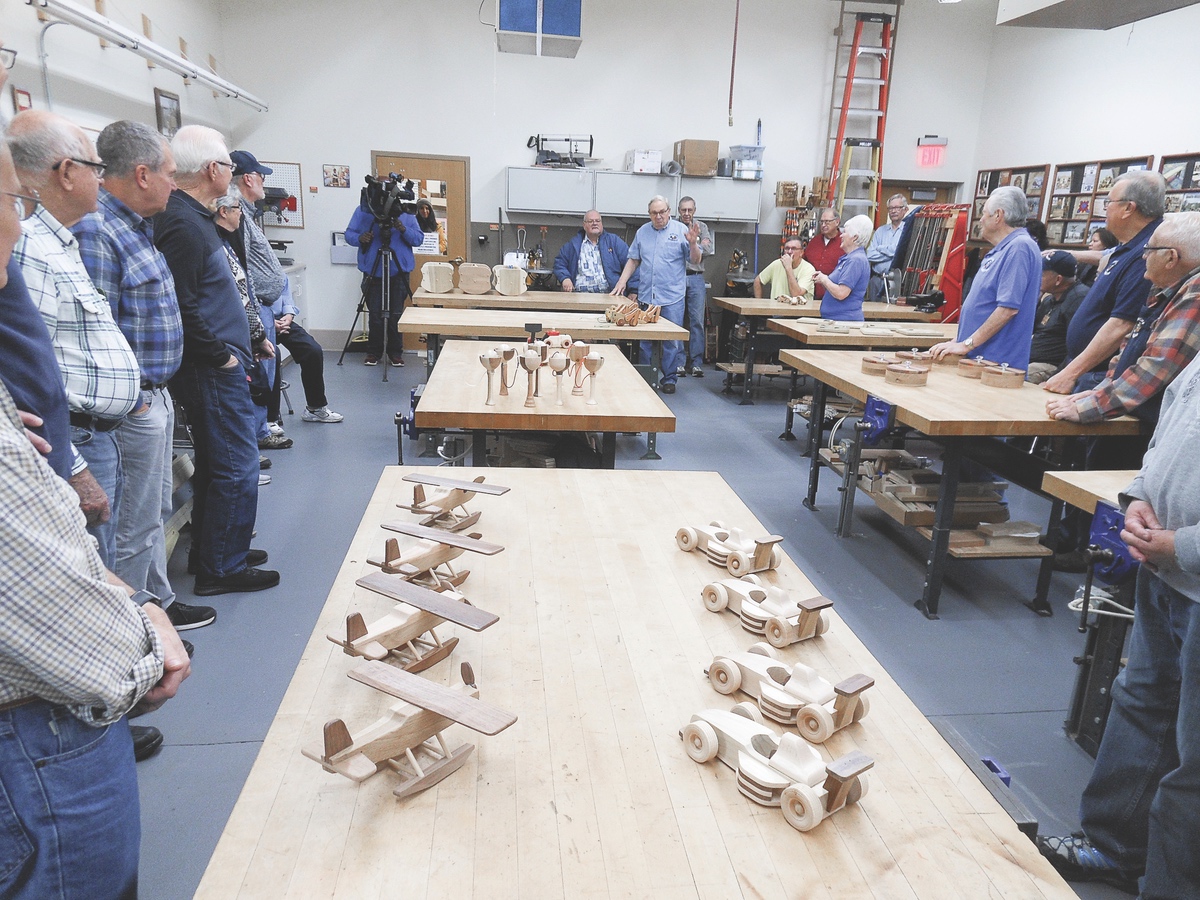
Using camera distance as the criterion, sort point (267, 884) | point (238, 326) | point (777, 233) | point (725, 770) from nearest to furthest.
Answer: point (267, 884) < point (725, 770) < point (238, 326) < point (777, 233)

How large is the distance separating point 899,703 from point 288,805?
100cm

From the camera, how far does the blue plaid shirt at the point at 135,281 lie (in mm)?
2279

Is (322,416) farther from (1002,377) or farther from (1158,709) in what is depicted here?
(1158,709)

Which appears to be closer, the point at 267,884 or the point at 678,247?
the point at 267,884

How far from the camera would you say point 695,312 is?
27.0 ft

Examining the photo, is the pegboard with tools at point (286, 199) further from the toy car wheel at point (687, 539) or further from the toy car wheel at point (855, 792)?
the toy car wheel at point (855, 792)

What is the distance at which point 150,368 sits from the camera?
8.06 ft

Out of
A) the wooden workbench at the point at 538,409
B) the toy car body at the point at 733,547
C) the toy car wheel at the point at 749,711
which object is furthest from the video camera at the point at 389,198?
the toy car wheel at the point at 749,711

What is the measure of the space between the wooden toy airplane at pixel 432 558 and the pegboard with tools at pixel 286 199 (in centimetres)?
784

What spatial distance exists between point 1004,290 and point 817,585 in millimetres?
1647

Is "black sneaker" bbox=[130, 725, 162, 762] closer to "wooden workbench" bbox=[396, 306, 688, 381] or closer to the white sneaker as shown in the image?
"wooden workbench" bbox=[396, 306, 688, 381]

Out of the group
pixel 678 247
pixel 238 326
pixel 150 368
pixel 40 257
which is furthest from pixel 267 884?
pixel 678 247

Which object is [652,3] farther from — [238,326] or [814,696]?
[814,696]

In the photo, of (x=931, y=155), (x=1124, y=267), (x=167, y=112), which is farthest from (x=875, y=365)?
(x=931, y=155)
